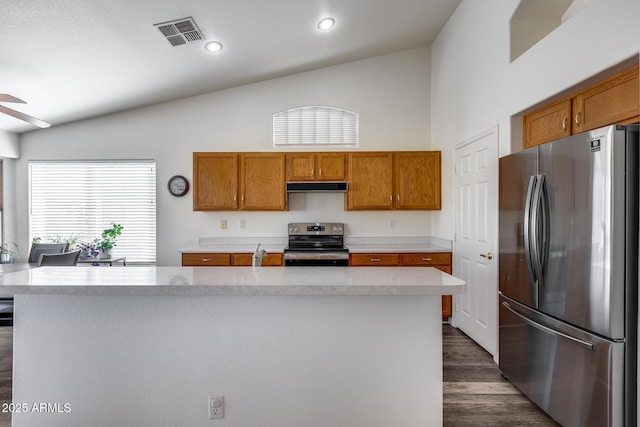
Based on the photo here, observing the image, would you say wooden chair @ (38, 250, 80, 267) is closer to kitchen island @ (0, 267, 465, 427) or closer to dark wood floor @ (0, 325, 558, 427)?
dark wood floor @ (0, 325, 558, 427)

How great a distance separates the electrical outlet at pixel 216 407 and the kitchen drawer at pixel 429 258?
2.71 metres

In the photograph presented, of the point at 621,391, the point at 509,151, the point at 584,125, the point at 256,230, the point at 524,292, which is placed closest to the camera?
the point at 621,391

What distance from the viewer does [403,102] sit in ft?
14.8

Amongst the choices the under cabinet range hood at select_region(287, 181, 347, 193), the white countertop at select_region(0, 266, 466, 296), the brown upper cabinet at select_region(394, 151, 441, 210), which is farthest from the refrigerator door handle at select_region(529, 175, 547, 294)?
the under cabinet range hood at select_region(287, 181, 347, 193)

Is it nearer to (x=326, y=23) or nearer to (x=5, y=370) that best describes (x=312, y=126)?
(x=326, y=23)

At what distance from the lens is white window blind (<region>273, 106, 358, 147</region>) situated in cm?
451

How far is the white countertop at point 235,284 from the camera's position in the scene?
4.81 ft

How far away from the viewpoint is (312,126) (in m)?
4.52

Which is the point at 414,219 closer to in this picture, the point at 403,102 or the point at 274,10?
the point at 403,102

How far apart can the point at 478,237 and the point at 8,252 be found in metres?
5.52

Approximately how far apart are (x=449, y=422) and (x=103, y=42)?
154 inches

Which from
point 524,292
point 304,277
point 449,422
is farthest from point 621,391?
point 304,277

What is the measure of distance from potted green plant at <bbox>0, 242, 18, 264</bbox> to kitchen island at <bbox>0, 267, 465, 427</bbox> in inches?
119

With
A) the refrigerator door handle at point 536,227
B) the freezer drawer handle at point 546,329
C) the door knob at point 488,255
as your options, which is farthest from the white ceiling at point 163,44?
the freezer drawer handle at point 546,329
